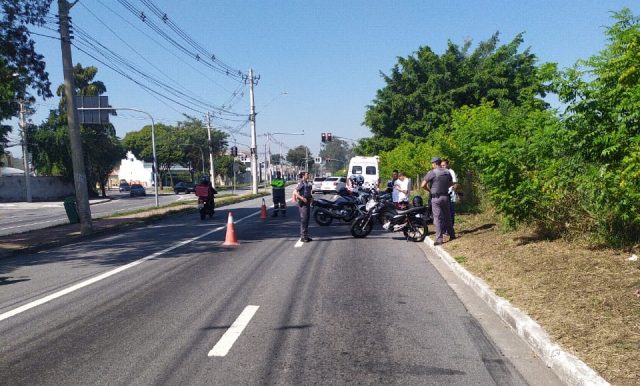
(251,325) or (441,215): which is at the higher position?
(441,215)

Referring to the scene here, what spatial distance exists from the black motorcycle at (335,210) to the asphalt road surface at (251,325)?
21.8ft

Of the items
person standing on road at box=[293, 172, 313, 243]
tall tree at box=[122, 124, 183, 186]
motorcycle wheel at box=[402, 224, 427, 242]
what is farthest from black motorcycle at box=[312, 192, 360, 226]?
tall tree at box=[122, 124, 183, 186]

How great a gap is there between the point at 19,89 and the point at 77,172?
9.57 feet

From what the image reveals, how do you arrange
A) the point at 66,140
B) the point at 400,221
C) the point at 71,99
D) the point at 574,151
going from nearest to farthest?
the point at 574,151, the point at 400,221, the point at 71,99, the point at 66,140

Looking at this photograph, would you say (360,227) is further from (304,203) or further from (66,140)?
(66,140)

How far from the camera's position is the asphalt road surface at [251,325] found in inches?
184

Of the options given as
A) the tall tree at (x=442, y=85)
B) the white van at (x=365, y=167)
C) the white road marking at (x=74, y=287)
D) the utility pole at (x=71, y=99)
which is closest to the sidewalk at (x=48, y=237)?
the utility pole at (x=71, y=99)

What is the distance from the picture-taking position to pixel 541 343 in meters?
5.00

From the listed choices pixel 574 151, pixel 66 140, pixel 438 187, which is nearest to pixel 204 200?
pixel 438 187

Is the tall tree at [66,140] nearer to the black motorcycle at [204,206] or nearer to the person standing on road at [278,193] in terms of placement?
the black motorcycle at [204,206]

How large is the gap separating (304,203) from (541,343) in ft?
29.5

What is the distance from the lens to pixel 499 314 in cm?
643

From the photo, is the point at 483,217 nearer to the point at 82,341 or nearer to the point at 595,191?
the point at 595,191

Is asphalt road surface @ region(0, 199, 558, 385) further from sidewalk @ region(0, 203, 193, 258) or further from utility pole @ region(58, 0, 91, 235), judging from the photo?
utility pole @ region(58, 0, 91, 235)
